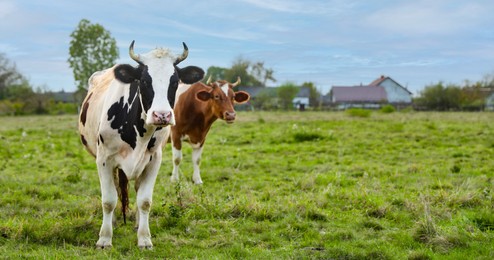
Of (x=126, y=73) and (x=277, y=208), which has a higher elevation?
(x=126, y=73)

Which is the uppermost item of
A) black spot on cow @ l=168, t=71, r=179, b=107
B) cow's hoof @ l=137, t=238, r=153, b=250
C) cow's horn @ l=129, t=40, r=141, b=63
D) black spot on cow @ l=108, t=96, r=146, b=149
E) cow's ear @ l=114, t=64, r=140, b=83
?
cow's horn @ l=129, t=40, r=141, b=63

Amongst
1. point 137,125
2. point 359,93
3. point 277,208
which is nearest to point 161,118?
point 137,125

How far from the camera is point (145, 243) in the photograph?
18.9 feet

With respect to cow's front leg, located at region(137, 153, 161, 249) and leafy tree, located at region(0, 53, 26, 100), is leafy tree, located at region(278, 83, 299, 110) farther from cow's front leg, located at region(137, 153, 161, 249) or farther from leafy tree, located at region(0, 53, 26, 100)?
cow's front leg, located at region(137, 153, 161, 249)

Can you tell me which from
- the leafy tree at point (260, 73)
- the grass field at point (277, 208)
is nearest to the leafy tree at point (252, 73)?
the leafy tree at point (260, 73)

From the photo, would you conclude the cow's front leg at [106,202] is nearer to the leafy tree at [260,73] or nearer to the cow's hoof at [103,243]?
the cow's hoof at [103,243]

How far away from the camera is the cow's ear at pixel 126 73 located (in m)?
5.61

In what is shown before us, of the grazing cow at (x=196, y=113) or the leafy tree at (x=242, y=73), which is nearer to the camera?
the grazing cow at (x=196, y=113)

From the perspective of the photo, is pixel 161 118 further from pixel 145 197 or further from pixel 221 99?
pixel 221 99

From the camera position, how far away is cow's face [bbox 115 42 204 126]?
16.9ft

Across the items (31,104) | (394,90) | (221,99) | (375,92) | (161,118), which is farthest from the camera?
(394,90)

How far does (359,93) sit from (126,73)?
79098 millimetres

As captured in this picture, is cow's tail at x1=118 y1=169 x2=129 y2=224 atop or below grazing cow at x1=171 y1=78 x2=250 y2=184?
below

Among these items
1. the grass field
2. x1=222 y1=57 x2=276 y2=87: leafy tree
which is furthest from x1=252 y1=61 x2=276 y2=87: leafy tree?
the grass field
